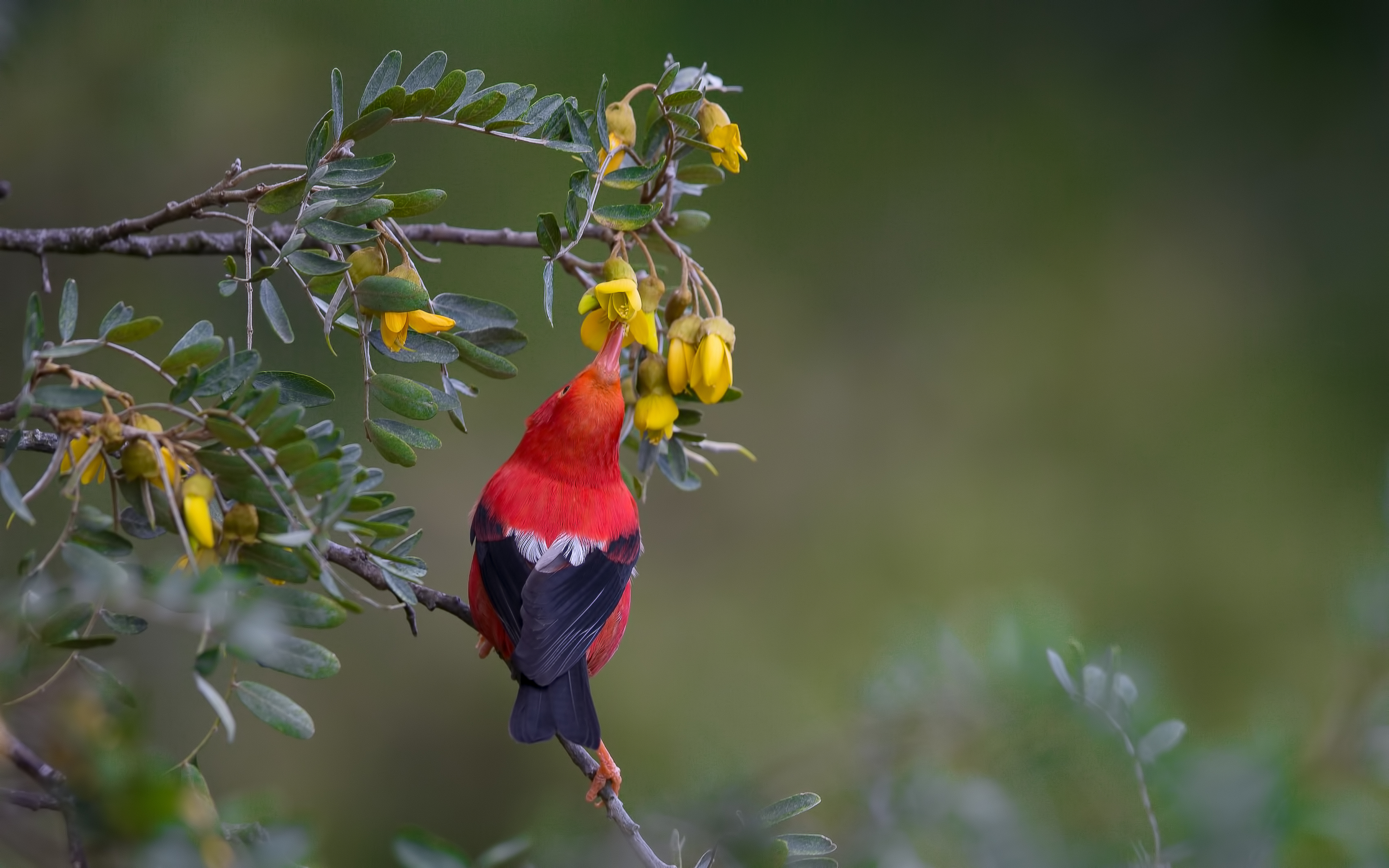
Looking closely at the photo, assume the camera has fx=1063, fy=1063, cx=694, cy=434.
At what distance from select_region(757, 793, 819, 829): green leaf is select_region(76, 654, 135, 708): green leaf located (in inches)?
30.0

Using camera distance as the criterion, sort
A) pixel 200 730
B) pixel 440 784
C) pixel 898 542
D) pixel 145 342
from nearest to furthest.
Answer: pixel 145 342 → pixel 200 730 → pixel 440 784 → pixel 898 542

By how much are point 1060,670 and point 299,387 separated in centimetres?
100

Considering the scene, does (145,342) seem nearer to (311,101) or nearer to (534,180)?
(311,101)

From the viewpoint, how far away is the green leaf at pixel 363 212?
4.46 feet

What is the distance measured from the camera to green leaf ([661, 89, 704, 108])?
1.60 meters

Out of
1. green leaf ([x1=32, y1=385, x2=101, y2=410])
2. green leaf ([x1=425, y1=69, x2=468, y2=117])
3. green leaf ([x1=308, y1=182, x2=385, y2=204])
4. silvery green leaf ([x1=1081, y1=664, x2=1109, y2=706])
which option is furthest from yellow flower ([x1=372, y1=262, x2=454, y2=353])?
silvery green leaf ([x1=1081, y1=664, x2=1109, y2=706])

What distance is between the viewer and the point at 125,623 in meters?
1.18

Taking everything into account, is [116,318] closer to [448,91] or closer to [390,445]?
[390,445]

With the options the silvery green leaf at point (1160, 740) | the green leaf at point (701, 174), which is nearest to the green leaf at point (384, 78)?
the green leaf at point (701, 174)

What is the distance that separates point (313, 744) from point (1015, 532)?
2985 millimetres

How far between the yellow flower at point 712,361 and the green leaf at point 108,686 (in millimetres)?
906

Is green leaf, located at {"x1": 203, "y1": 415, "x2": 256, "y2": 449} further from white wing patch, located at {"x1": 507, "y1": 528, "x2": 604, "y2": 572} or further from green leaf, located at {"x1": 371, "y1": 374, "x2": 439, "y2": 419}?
white wing patch, located at {"x1": 507, "y1": 528, "x2": 604, "y2": 572}

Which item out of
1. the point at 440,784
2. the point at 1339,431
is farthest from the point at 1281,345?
the point at 440,784

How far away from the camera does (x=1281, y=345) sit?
203 inches
